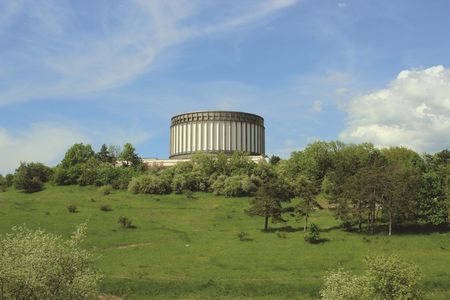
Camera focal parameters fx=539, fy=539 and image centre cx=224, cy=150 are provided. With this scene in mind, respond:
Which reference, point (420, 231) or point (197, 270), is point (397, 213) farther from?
point (197, 270)

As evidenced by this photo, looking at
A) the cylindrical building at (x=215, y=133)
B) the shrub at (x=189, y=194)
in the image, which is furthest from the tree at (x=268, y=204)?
the cylindrical building at (x=215, y=133)

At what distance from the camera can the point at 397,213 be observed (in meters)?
71.8

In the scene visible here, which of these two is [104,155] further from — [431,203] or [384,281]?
[384,281]

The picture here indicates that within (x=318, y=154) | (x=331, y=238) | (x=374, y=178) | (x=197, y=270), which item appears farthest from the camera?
(x=318, y=154)

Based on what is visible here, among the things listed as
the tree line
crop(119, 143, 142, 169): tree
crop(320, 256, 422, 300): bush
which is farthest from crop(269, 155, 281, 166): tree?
crop(320, 256, 422, 300): bush

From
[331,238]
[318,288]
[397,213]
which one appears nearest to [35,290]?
[318,288]

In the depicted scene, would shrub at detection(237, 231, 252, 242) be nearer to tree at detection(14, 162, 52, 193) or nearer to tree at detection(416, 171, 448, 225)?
tree at detection(416, 171, 448, 225)

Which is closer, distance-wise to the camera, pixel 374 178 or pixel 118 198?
pixel 374 178

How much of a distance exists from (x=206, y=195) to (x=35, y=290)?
263 feet

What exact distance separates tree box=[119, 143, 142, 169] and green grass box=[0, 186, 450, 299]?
38.6m

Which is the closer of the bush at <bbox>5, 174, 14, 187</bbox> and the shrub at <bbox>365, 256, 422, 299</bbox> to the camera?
the shrub at <bbox>365, 256, 422, 299</bbox>

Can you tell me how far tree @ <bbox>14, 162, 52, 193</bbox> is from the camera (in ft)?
374

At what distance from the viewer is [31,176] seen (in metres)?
121

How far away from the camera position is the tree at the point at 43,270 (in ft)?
88.1
